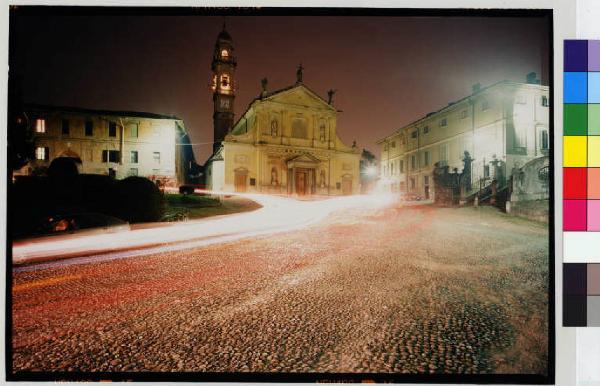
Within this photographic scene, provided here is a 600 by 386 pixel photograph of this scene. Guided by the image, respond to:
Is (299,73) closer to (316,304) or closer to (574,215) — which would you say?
(316,304)

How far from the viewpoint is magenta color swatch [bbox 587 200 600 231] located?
11.7 ft

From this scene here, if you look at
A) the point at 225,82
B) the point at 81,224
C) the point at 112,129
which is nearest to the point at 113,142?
the point at 112,129

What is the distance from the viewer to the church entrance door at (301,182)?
446 centimetres

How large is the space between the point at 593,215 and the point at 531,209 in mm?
627

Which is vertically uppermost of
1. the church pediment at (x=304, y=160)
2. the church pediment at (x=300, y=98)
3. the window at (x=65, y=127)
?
the church pediment at (x=300, y=98)

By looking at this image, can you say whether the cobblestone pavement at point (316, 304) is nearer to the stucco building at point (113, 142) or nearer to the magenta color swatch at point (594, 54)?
the stucco building at point (113, 142)

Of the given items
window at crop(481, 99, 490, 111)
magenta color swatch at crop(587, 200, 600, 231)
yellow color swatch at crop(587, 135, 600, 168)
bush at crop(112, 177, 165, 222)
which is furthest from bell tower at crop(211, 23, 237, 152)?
magenta color swatch at crop(587, 200, 600, 231)

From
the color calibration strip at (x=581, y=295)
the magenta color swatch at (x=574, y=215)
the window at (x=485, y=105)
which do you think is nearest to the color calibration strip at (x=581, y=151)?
the magenta color swatch at (x=574, y=215)

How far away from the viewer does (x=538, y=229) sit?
3871 millimetres

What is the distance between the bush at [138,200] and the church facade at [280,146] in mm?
814

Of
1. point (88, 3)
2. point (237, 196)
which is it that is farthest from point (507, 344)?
point (88, 3)

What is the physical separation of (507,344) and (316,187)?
334 centimetres

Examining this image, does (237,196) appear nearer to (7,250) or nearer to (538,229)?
(7,250)

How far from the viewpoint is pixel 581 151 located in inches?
144
